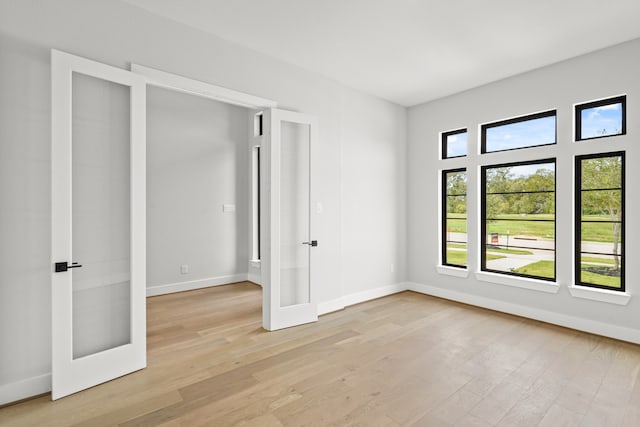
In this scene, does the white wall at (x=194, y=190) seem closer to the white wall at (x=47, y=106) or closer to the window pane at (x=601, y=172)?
the white wall at (x=47, y=106)

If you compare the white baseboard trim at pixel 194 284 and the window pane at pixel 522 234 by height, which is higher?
the window pane at pixel 522 234

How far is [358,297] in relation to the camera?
183 inches

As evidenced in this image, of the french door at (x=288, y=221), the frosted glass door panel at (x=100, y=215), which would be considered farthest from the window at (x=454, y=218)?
the frosted glass door panel at (x=100, y=215)

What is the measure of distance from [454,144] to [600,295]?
8.53 ft

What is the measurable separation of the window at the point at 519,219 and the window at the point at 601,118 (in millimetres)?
449

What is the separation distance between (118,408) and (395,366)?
208cm

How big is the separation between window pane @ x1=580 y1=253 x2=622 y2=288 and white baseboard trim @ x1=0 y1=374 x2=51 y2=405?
515cm

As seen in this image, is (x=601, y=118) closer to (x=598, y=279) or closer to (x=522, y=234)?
(x=522, y=234)

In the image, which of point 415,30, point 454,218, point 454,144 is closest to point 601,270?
point 454,218

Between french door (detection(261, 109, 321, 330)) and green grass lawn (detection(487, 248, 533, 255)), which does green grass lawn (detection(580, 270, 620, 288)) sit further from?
french door (detection(261, 109, 321, 330))

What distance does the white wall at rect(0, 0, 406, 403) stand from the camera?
2205 mm

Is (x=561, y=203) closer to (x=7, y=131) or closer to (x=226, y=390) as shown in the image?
(x=226, y=390)

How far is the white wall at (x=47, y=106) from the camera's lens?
2205 millimetres

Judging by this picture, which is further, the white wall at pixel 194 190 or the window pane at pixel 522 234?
the white wall at pixel 194 190
